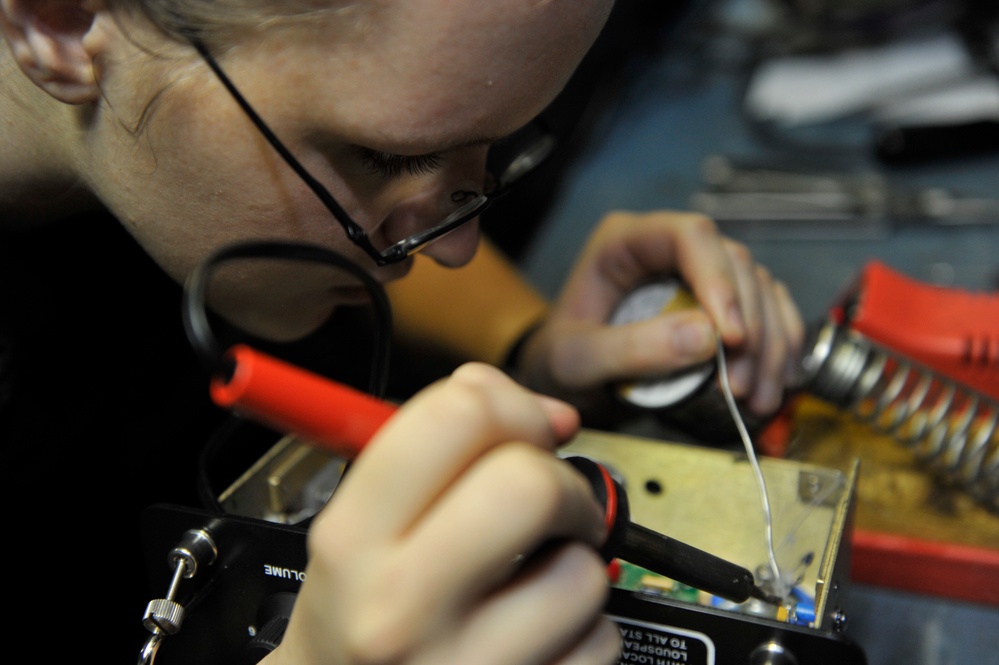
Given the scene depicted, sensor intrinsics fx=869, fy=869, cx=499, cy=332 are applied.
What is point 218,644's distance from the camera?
51 cm

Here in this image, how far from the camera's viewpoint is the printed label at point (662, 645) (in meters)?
0.46

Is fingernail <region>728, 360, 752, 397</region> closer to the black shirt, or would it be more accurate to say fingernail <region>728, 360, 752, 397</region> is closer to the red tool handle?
the red tool handle

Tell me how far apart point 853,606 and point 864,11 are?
1095 mm

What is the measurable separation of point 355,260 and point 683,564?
0.96 feet

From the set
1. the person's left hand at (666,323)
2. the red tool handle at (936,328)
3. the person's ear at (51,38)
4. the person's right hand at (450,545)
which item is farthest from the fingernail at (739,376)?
the person's ear at (51,38)

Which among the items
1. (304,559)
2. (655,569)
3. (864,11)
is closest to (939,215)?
(864,11)

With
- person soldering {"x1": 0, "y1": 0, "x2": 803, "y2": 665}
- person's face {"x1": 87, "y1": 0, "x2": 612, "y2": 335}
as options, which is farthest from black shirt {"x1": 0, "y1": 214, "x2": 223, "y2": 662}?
person's face {"x1": 87, "y1": 0, "x2": 612, "y2": 335}

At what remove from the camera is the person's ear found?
47 cm

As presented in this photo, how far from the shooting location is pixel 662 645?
1.53 ft

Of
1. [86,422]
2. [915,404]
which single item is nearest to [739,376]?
[915,404]

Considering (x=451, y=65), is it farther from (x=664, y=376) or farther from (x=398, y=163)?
(x=664, y=376)

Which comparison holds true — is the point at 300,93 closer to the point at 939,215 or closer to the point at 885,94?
the point at 939,215

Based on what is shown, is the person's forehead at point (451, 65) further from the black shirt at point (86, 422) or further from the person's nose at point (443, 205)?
the black shirt at point (86, 422)

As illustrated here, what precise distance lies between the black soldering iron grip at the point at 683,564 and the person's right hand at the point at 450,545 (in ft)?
0.26
